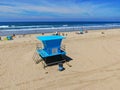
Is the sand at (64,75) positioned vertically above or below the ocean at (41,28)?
below

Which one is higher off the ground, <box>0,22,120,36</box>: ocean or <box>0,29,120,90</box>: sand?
<box>0,22,120,36</box>: ocean

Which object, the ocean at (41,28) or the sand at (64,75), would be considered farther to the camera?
the ocean at (41,28)

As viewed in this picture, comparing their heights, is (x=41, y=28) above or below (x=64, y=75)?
above

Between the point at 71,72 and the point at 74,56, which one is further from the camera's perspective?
the point at 74,56

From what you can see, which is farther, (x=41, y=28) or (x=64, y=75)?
(x=41, y=28)

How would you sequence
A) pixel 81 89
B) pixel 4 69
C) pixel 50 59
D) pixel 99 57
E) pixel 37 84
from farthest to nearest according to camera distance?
A: pixel 99 57 → pixel 50 59 → pixel 4 69 → pixel 37 84 → pixel 81 89

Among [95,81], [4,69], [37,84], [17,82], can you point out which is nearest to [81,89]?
[95,81]

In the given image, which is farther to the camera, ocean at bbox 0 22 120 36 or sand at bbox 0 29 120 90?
ocean at bbox 0 22 120 36

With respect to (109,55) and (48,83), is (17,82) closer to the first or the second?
(48,83)

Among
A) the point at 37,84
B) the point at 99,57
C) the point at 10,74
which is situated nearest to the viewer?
the point at 37,84

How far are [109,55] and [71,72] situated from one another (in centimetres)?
491

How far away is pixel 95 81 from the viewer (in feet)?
22.4

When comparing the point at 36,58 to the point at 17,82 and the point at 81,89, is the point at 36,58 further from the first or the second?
the point at 81,89

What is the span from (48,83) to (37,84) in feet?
1.95
